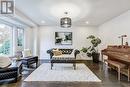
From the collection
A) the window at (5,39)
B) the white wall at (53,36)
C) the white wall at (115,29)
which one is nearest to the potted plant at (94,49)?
the white wall at (115,29)

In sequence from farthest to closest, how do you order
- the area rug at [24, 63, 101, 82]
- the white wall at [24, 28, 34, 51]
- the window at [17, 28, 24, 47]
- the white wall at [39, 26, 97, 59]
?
the white wall at [39, 26, 97, 59] < the white wall at [24, 28, 34, 51] < the window at [17, 28, 24, 47] < the area rug at [24, 63, 101, 82]

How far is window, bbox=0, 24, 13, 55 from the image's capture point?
8.39 metres

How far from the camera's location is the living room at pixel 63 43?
212 inches

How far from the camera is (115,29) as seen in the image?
8484 millimetres

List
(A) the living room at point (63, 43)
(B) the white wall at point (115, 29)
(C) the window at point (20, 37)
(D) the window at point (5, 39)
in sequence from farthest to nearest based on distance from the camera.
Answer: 1. (C) the window at point (20, 37)
2. (D) the window at point (5, 39)
3. (B) the white wall at point (115, 29)
4. (A) the living room at point (63, 43)

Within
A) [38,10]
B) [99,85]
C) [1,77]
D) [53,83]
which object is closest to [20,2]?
[38,10]

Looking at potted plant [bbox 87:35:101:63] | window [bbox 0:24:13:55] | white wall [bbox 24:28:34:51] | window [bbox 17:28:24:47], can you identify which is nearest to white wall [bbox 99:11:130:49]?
potted plant [bbox 87:35:101:63]

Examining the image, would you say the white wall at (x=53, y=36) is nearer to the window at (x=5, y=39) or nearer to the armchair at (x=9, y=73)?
the window at (x=5, y=39)

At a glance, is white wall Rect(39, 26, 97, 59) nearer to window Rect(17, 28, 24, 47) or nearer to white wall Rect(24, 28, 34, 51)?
white wall Rect(24, 28, 34, 51)

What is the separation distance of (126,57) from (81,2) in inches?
107

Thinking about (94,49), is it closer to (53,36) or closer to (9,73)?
(53,36)

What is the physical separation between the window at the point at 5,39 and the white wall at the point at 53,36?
3337mm

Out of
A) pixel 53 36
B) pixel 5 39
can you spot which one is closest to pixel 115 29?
pixel 53 36

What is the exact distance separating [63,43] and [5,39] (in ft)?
15.2
